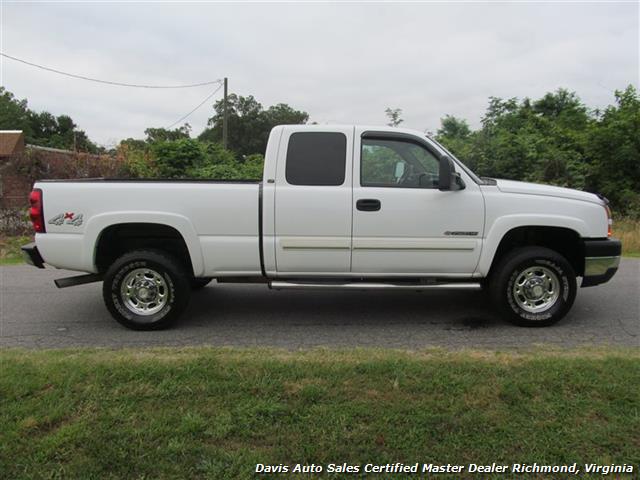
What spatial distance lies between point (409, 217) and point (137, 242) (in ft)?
9.28

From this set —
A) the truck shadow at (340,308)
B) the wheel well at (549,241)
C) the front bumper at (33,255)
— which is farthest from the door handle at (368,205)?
the front bumper at (33,255)

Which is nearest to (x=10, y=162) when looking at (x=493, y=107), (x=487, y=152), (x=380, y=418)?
(x=380, y=418)

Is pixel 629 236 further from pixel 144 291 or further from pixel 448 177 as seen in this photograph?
pixel 144 291

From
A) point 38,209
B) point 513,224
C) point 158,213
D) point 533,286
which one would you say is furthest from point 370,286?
point 38,209

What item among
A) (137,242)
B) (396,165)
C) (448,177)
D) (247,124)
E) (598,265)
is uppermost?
(247,124)

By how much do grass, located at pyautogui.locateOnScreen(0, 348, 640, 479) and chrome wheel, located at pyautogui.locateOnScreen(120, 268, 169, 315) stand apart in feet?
3.49

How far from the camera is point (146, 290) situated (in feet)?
16.9

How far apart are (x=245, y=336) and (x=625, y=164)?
18604 mm

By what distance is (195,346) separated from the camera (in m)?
4.62

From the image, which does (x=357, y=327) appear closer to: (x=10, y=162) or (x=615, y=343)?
(x=615, y=343)

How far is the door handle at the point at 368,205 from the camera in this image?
4938 millimetres

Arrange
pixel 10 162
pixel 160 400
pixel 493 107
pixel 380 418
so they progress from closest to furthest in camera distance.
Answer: pixel 380 418, pixel 160 400, pixel 10 162, pixel 493 107

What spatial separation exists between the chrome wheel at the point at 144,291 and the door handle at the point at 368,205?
2.08 m

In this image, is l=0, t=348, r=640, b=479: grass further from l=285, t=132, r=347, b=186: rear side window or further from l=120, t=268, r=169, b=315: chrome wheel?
l=285, t=132, r=347, b=186: rear side window
